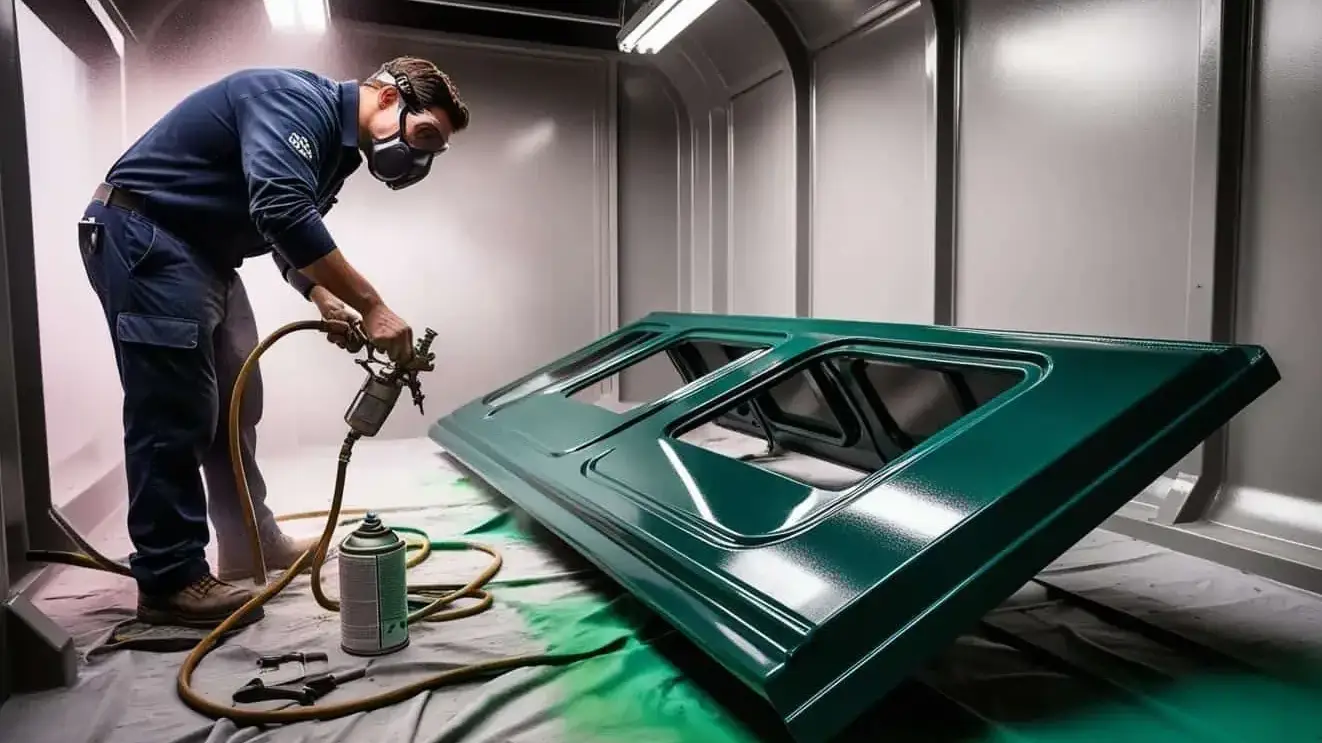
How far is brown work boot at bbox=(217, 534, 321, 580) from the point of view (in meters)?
2.23

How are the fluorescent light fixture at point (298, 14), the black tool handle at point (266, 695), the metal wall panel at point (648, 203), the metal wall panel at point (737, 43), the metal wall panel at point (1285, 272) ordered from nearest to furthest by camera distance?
the black tool handle at point (266, 695) < the metal wall panel at point (1285, 272) < the fluorescent light fixture at point (298, 14) < the metal wall panel at point (737, 43) < the metal wall panel at point (648, 203)

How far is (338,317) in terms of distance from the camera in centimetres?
206

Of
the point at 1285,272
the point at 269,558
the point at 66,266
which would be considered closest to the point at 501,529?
the point at 269,558

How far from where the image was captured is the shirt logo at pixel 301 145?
6.07 ft

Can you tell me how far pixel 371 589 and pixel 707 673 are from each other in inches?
26.6

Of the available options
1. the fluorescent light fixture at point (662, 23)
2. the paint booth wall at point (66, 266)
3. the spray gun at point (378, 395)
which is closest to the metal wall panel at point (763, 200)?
the fluorescent light fixture at point (662, 23)

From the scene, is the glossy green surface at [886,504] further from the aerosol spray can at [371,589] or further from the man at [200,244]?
the man at [200,244]

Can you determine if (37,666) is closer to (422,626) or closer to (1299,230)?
(422,626)

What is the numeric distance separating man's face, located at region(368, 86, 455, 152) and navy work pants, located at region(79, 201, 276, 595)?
51cm

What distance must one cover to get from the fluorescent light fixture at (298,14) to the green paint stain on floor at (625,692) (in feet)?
10.0

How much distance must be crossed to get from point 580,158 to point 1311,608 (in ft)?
12.9

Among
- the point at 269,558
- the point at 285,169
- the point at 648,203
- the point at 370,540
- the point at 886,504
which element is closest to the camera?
the point at 886,504

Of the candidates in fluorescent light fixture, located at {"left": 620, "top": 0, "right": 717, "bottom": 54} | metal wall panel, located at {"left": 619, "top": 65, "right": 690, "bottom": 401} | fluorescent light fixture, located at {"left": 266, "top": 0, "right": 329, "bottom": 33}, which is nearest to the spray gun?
fluorescent light fixture, located at {"left": 620, "top": 0, "right": 717, "bottom": 54}

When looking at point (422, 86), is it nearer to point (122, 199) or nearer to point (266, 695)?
point (122, 199)
